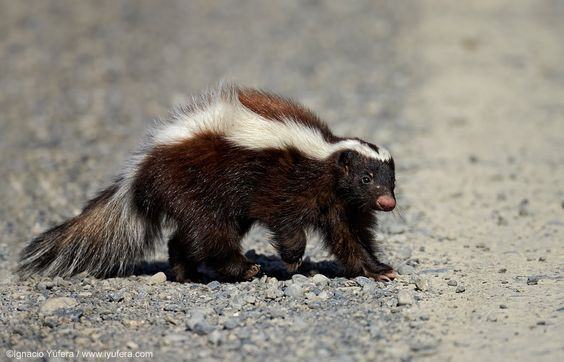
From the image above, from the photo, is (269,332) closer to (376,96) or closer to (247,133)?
(247,133)

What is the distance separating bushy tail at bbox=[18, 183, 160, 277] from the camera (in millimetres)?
9148

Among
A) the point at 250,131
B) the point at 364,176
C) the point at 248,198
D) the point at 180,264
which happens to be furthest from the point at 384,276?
the point at 180,264

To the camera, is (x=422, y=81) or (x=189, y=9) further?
(x=189, y=9)

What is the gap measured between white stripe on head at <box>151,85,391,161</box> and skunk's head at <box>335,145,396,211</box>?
2.4 inches

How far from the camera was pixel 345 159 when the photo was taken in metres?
8.70

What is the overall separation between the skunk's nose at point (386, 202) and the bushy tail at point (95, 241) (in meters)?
2.35

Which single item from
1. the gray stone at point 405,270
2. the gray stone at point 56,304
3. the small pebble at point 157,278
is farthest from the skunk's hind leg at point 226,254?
the gray stone at point 405,270

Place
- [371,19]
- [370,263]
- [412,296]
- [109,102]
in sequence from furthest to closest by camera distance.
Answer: [371,19]
[109,102]
[370,263]
[412,296]

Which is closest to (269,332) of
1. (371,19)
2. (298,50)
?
(298,50)

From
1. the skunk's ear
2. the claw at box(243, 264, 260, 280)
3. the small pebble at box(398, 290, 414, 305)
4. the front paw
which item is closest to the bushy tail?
the claw at box(243, 264, 260, 280)

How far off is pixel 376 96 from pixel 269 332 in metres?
11.2

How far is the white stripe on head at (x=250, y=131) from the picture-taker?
8609 millimetres

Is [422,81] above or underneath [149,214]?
above

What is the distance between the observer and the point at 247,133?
340 inches
